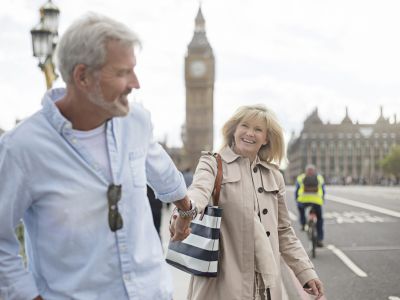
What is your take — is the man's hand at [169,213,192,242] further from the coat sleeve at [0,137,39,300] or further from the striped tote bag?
the coat sleeve at [0,137,39,300]

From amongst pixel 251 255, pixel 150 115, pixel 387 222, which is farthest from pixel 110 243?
pixel 387 222

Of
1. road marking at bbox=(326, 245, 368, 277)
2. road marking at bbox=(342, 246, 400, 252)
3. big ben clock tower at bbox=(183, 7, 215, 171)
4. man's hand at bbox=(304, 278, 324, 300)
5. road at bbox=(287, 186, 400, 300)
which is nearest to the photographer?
man's hand at bbox=(304, 278, 324, 300)

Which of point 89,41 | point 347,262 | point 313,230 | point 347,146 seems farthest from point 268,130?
point 347,146

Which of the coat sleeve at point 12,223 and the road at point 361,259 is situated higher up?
the coat sleeve at point 12,223

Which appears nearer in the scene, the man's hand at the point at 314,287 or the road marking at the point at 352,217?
the man's hand at the point at 314,287

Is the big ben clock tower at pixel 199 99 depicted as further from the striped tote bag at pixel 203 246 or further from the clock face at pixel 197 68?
the striped tote bag at pixel 203 246

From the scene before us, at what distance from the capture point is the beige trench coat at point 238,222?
3.17 metres

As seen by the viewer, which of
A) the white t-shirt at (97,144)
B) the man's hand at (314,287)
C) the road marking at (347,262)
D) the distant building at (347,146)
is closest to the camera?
the white t-shirt at (97,144)

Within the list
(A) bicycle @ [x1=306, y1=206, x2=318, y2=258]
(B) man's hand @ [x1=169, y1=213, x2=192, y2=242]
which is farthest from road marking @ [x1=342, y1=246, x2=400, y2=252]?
(B) man's hand @ [x1=169, y1=213, x2=192, y2=242]

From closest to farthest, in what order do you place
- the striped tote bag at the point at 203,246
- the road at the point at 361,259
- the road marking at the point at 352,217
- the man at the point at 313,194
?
the striped tote bag at the point at 203,246 → the road at the point at 361,259 → the man at the point at 313,194 → the road marking at the point at 352,217

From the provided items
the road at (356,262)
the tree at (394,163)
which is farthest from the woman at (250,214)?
the tree at (394,163)

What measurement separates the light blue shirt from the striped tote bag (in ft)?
3.79

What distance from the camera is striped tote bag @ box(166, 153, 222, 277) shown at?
3.11 meters

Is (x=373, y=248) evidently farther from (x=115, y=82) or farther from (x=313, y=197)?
(x=115, y=82)
